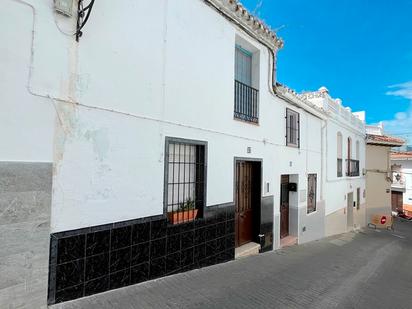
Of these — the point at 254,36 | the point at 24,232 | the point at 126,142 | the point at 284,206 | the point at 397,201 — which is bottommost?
the point at 397,201

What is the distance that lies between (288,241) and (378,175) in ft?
47.3

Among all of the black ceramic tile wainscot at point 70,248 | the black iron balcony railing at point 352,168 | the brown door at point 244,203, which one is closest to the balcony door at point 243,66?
the brown door at point 244,203

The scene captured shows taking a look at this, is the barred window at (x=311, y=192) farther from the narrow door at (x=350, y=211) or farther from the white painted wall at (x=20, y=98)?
the white painted wall at (x=20, y=98)

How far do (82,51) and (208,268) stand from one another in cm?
448

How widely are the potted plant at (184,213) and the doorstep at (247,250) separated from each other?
6.85ft

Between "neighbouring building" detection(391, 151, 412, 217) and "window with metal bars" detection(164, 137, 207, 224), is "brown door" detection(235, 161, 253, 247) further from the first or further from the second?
"neighbouring building" detection(391, 151, 412, 217)

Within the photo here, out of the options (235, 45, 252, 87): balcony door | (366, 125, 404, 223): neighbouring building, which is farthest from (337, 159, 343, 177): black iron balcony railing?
(235, 45, 252, 87): balcony door

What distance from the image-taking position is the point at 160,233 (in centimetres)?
488

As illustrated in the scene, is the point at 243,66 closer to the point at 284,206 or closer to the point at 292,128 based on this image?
the point at 292,128

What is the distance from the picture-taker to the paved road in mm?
4289

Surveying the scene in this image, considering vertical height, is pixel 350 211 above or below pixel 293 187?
below

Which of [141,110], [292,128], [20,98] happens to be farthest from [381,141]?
[20,98]

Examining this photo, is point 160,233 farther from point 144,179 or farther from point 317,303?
point 317,303

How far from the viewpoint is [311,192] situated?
1214 cm
